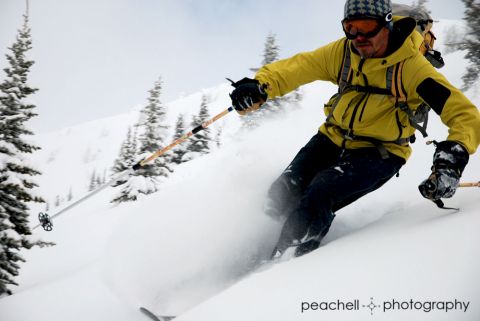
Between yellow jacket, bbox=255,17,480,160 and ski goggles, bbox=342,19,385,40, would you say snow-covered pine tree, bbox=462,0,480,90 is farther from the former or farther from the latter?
ski goggles, bbox=342,19,385,40

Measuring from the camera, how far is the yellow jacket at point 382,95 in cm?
294

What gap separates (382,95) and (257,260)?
2.52m

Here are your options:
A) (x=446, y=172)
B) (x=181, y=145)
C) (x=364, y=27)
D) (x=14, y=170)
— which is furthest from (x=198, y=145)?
(x=446, y=172)

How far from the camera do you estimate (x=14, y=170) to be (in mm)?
10477

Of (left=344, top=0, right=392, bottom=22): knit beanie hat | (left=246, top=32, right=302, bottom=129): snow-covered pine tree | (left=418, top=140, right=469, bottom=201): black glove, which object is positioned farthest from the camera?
(left=246, top=32, right=302, bottom=129): snow-covered pine tree

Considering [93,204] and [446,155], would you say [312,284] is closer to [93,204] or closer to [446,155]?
[446,155]

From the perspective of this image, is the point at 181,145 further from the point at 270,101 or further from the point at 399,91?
the point at 399,91

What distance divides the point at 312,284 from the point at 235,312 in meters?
0.52

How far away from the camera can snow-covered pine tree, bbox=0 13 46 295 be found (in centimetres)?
1020

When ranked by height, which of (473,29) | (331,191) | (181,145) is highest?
(473,29)

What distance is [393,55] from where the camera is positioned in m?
3.25

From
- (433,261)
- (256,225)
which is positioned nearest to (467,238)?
(433,261)

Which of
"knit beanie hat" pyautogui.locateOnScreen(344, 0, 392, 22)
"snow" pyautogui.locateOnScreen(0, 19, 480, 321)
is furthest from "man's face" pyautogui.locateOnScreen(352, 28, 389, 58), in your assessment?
"snow" pyautogui.locateOnScreen(0, 19, 480, 321)

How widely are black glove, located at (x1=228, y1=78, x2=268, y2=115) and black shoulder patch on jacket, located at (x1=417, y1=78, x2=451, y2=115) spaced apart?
68.8 inches
